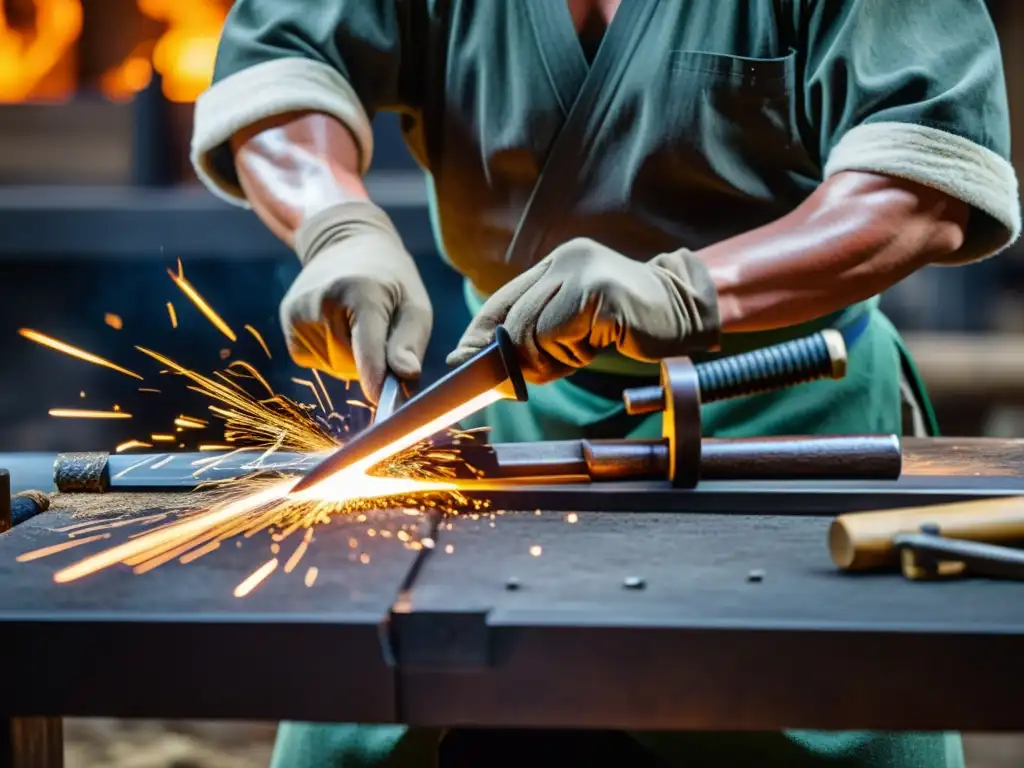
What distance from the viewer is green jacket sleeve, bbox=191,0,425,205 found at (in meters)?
1.47

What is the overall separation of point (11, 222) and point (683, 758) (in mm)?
3071

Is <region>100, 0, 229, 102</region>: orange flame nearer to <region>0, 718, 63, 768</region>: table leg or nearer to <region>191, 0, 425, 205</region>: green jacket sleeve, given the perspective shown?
<region>191, 0, 425, 205</region>: green jacket sleeve

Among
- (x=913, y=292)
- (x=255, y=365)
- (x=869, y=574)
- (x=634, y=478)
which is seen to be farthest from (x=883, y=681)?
(x=913, y=292)

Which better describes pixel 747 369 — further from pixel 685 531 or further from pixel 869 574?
pixel 869 574

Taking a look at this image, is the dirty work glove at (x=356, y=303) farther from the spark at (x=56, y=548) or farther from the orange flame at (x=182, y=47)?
the orange flame at (x=182, y=47)

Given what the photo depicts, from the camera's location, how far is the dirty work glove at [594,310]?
1175 millimetres

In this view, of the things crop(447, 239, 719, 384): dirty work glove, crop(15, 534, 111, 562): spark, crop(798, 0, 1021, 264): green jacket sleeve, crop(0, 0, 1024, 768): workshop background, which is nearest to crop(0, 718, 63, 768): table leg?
crop(15, 534, 111, 562): spark

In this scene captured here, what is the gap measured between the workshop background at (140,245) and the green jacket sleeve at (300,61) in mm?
1656

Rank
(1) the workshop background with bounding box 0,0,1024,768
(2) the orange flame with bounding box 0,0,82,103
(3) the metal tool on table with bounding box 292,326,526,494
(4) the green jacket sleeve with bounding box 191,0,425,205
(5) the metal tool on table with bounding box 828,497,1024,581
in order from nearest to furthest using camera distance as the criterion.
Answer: (5) the metal tool on table with bounding box 828,497,1024,581
(3) the metal tool on table with bounding box 292,326,526,494
(4) the green jacket sleeve with bounding box 191,0,425,205
(1) the workshop background with bounding box 0,0,1024,768
(2) the orange flame with bounding box 0,0,82,103

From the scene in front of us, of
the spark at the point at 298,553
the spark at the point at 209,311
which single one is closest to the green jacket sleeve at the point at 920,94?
the spark at the point at 298,553

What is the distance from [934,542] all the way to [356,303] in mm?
766

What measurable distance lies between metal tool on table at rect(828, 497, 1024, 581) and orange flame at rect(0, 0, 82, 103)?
3476mm

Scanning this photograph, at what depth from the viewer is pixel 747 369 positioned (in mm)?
1150

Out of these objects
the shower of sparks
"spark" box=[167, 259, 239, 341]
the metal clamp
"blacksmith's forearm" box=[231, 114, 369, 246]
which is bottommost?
"spark" box=[167, 259, 239, 341]
